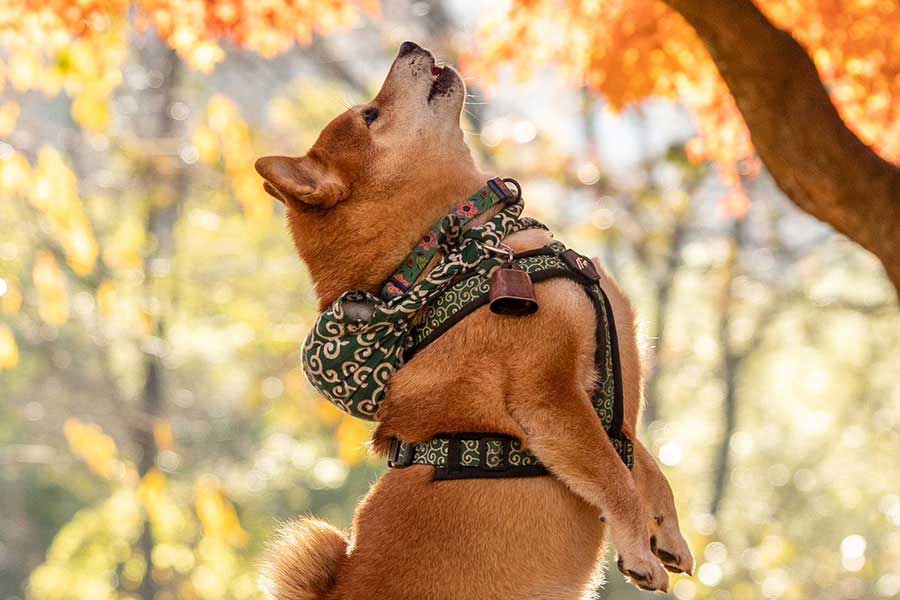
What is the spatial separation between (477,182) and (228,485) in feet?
72.9

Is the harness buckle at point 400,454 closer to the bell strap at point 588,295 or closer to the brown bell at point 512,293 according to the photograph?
the bell strap at point 588,295

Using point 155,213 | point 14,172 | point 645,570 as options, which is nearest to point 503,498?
point 645,570

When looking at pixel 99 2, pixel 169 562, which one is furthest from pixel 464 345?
pixel 169 562

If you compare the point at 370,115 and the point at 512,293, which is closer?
the point at 512,293

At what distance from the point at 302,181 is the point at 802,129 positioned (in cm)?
148

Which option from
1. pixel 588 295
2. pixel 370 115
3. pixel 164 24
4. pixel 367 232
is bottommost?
pixel 588 295

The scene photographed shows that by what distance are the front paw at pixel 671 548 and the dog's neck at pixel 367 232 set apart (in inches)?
38.9

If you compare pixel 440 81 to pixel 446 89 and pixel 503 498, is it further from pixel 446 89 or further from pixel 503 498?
pixel 503 498

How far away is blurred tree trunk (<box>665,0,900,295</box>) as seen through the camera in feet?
11.3

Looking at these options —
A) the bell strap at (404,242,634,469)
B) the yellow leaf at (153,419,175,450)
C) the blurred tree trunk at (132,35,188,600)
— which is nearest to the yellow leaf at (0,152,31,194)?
the blurred tree trunk at (132,35,188,600)

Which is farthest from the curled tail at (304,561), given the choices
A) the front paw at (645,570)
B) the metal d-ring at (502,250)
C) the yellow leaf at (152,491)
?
the yellow leaf at (152,491)

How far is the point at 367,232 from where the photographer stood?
3.21m

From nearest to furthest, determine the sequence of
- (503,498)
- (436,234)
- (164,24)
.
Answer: (503,498), (436,234), (164,24)

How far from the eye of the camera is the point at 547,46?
24.2 ft
